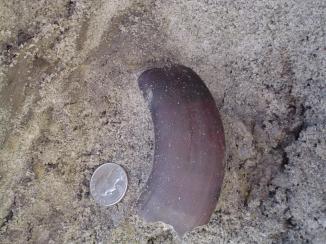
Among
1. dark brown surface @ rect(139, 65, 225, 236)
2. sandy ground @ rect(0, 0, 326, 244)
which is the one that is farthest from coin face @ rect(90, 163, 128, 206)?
dark brown surface @ rect(139, 65, 225, 236)

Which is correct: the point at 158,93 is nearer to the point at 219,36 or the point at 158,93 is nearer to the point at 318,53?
the point at 219,36

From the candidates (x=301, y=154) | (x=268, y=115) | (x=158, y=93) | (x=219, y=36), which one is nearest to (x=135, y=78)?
Answer: (x=158, y=93)

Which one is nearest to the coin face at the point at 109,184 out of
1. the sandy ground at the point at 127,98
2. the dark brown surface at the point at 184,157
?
the sandy ground at the point at 127,98

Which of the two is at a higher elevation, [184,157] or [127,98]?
[127,98]

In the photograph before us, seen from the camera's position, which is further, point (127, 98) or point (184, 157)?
point (127, 98)

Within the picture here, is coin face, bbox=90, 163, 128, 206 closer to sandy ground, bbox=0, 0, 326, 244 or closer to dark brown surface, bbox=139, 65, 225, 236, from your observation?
sandy ground, bbox=0, 0, 326, 244

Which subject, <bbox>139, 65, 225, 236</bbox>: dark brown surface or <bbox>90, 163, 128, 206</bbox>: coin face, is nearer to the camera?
<bbox>139, 65, 225, 236</bbox>: dark brown surface
